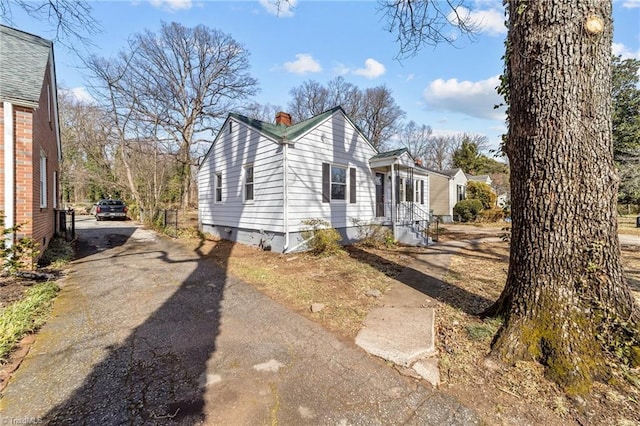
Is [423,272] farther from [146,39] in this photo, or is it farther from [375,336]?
[146,39]

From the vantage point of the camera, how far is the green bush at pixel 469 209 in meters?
21.9

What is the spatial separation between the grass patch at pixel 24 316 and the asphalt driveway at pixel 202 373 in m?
0.16

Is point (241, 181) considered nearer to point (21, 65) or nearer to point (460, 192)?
point (21, 65)

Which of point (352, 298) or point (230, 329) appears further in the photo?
point (352, 298)

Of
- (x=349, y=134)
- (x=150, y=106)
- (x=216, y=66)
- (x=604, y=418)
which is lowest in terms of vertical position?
(x=604, y=418)

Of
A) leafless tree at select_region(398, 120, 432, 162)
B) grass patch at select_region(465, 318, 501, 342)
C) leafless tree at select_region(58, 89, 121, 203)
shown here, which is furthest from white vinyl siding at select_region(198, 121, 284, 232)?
leafless tree at select_region(398, 120, 432, 162)

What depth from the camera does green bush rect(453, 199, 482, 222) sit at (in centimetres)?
2186

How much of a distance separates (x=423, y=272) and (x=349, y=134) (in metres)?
6.21

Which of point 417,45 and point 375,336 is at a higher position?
Result: point 417,45

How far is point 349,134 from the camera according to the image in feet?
34.6

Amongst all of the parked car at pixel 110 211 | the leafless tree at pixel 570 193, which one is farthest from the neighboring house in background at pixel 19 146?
the parked car at pixel 110 211

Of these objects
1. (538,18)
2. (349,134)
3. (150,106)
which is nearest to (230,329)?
(538,18)

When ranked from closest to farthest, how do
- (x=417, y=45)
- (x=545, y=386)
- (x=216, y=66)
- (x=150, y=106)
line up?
(x=545, y=386) < (x=417, y=45) < (x=150, y=106) < (x=216, y=66)

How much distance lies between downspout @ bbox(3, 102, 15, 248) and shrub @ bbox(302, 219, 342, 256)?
653 cm
